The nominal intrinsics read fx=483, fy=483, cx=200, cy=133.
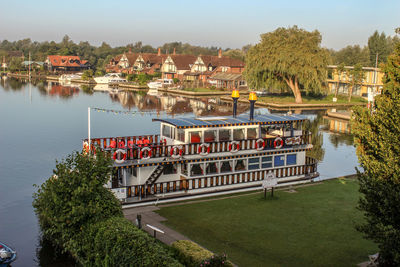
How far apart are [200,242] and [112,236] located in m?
6.27

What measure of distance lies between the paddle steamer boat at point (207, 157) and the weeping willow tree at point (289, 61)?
54.9 metres

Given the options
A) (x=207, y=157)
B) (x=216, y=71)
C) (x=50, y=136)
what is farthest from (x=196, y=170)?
(x=216, y=71)

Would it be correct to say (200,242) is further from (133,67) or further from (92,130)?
(133,67)

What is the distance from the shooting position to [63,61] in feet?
621

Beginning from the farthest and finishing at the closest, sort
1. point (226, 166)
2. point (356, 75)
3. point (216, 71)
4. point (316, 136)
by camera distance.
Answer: point (216, 71) → point (356, 75) → point (316, 136) → point (226, 166)

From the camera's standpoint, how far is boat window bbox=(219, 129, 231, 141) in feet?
101

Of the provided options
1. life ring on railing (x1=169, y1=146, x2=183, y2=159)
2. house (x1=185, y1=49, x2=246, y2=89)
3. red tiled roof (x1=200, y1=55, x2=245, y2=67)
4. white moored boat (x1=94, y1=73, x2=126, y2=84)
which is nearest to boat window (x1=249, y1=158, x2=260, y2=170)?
life ring on railing (x1=169, y1=146, x2=183, y2=159)

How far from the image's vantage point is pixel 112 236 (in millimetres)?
16219

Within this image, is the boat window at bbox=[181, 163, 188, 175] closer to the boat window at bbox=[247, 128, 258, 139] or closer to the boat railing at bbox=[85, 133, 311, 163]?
the boat railing at bbox=[85, 133, 311, 163]

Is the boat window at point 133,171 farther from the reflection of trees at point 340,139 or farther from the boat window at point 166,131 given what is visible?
the reflection of trees at point 340,139

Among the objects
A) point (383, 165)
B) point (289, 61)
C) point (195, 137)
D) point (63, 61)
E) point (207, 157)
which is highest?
point (63, 61)

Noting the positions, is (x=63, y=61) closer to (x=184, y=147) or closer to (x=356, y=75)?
(x=356, y=75)

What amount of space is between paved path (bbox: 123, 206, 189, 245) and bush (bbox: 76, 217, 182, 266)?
15.2 feet

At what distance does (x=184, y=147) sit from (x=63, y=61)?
563 ft
